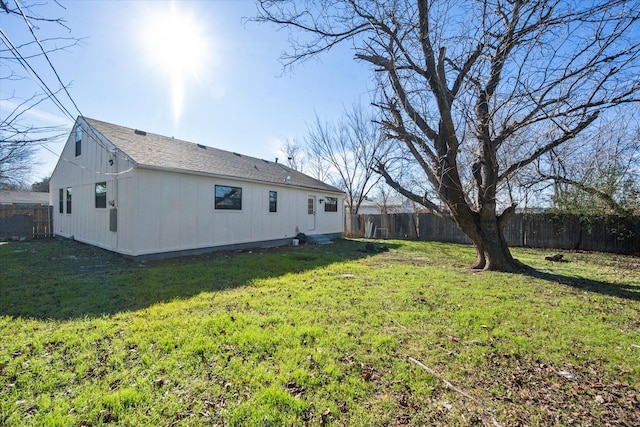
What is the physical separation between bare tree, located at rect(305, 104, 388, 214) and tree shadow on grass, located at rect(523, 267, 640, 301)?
575 inches

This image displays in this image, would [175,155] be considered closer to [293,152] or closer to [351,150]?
[351,150]

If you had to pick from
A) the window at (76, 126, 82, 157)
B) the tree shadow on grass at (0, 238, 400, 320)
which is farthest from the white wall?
the window at (76, 126, 82, 157)

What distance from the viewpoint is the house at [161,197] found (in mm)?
8180

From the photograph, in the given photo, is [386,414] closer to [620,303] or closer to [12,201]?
[620,303]

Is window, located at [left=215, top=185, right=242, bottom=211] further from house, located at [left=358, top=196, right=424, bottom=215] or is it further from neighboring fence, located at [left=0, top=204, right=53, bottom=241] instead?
house, located at [left=358, top=196, right=424, bottom=215]

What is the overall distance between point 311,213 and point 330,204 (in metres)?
1.96

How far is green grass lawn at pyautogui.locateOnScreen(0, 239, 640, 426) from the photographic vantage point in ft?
7.31

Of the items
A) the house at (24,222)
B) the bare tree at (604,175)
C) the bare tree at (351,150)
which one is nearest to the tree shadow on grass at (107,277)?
the house at (24,222)

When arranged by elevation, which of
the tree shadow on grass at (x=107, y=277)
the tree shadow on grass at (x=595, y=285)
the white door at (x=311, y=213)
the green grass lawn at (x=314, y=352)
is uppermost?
the white door at (x=311, y=213)

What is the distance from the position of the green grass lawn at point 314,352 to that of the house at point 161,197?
2.52 metres

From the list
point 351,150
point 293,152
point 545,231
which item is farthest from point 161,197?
point 293,152

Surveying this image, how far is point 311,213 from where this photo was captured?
14.8 m

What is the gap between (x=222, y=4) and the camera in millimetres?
5367

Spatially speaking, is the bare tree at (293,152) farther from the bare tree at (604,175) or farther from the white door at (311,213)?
the bare tree at (604,175)
